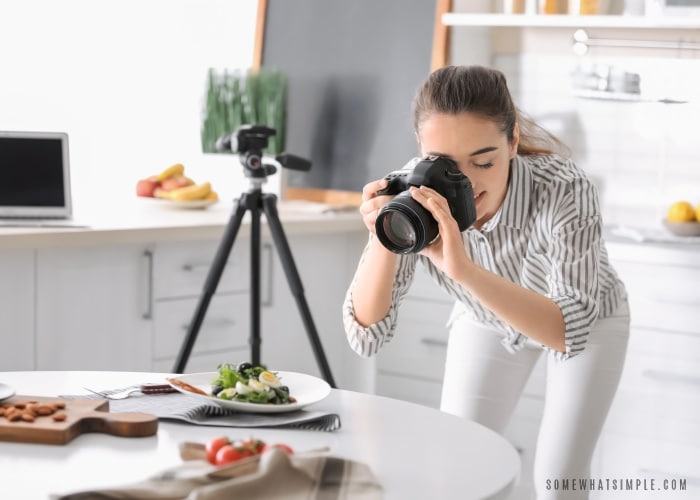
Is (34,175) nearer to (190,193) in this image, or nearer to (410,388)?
(190,193)

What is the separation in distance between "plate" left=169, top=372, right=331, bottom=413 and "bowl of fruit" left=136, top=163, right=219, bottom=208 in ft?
6.40

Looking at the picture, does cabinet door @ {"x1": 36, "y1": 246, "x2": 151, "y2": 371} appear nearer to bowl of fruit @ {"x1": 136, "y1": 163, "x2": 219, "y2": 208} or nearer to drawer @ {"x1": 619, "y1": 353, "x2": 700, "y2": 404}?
bowl of fruit @ {"x1": 136, "y1": 163, "x2": 219, "y2": 208}

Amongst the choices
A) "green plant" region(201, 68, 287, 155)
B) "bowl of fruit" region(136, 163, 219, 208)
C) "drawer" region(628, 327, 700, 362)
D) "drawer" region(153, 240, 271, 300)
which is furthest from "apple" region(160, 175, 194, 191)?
"drawer" region(628, 327, 700, 362)

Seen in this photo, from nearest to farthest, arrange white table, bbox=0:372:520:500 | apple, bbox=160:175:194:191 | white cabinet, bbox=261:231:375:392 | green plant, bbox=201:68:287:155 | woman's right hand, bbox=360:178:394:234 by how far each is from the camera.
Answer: white table, bbox=0:372:520:500, woman's right hand, bbox=360:178:394:234, white cabinet, bbox=261:231:375:392, apple, bbox=160:175:194:191, green plant, bbox=201:68:287:155

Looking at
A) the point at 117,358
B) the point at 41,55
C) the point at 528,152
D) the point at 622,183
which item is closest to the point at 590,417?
the point at 528,152

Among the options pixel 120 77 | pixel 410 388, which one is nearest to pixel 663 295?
pixel 410 388

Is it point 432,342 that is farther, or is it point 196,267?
point 432,342

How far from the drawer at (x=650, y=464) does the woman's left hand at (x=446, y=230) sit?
169cm

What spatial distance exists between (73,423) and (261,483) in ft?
1.17

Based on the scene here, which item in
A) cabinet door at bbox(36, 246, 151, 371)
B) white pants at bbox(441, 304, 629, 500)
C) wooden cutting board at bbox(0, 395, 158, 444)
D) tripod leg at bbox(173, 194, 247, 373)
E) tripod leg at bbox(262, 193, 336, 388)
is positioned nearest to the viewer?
wooden cutting board at bbox(0, 395, 158, 444)

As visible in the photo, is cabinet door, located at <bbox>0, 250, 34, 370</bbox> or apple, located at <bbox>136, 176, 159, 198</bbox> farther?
apple, located at <bbox>136, 176, 159, 198</bbox>

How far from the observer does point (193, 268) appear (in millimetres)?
3256

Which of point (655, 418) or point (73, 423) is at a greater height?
point (73, 423)

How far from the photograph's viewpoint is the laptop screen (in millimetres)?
3004
